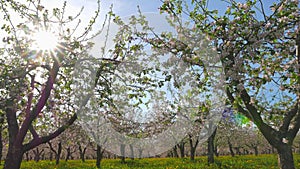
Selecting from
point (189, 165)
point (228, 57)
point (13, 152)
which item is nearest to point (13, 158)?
point (13, 152)

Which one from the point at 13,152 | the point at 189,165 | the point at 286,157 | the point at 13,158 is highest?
the point at 13,152

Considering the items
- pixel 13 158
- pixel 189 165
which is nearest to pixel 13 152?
pixel 13 158

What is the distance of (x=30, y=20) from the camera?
9.73m

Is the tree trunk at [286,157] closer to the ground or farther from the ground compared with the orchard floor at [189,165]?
farther from the ground

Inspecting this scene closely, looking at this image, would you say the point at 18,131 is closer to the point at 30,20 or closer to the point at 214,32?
the point at 30,20

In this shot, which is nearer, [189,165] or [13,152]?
[13,152]

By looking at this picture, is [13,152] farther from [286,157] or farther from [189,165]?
[189,165]

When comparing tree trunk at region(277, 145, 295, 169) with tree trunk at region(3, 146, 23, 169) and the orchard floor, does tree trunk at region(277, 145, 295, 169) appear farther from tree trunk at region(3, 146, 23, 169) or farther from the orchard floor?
the orchard floor

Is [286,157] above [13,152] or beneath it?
beneath

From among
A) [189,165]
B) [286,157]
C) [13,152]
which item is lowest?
[189,165]

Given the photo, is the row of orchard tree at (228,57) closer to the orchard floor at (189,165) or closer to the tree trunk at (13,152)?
the tree trunk at (13,152)

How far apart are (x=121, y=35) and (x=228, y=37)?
3649 millimetres

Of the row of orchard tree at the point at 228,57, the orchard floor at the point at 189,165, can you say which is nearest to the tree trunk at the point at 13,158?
the row of orchard tree at the point at 228,57

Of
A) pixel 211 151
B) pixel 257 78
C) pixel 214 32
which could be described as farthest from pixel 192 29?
pixel 211 151
